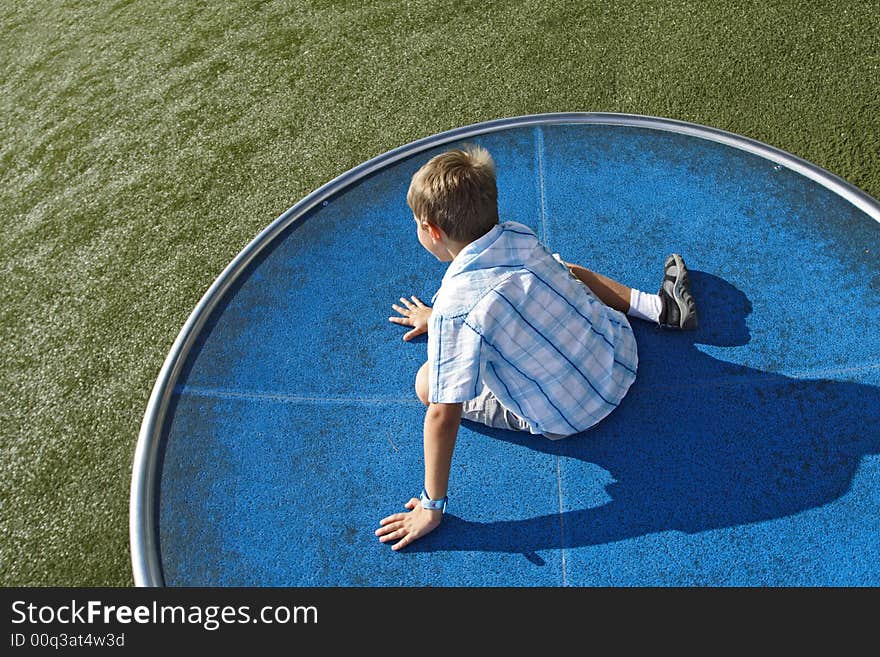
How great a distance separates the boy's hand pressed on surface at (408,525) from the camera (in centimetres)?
287

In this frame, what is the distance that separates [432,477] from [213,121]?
10.2 ft

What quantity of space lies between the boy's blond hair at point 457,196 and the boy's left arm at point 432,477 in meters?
0.59

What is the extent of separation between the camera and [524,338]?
Result: 2.58 m

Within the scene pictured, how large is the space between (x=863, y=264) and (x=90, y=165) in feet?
14.2

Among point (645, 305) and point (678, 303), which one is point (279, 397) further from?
point (678, 303)

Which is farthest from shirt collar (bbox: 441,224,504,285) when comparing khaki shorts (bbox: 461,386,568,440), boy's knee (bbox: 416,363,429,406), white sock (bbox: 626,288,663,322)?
white sock (bbox: 626,288,663,322)

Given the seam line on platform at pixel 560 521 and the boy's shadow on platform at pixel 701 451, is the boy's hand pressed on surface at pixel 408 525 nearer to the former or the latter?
the boy's shadow on platform at pixel 701 451

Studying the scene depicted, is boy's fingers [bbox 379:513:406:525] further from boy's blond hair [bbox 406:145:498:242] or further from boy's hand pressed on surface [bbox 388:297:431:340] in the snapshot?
boy's blond hair [bbox 406:145:498:242]

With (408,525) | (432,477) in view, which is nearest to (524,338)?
(432,477)

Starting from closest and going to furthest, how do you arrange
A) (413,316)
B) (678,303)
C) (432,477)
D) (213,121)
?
(432,477), (678,303), (413,316), (213,121)

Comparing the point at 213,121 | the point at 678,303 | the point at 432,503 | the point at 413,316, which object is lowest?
the point at 432,503

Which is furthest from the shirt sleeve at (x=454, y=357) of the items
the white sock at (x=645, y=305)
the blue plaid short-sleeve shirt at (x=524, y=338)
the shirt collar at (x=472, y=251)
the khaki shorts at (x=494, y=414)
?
the white sock at (x=645, y=305)

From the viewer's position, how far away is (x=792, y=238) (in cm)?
368

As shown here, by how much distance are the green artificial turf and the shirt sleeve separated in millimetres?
1580
